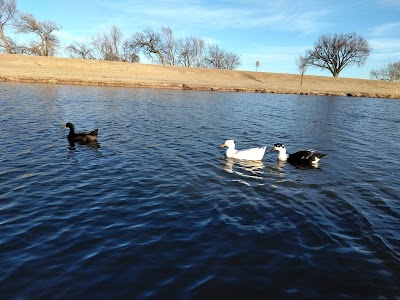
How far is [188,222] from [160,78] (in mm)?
52974

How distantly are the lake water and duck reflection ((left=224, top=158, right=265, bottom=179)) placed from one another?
0.09 meters

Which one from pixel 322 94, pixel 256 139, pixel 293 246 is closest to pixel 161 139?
pixel 256 139

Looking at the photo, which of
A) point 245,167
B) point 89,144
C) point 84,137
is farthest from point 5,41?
point 245,167

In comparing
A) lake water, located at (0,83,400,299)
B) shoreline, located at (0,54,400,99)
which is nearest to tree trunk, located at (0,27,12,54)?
shoreline, located at (0,54,400,99)

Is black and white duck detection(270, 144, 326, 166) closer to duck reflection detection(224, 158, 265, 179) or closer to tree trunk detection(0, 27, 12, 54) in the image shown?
duck reflection detection(224, 158, 265, 179)

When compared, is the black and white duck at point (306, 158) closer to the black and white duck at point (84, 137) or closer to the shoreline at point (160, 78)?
the black and white duck at point (84, 137)

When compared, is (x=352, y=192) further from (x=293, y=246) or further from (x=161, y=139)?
(x=161, y=139)

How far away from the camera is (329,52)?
9244 cm

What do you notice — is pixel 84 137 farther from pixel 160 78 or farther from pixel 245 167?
pixel 160 78

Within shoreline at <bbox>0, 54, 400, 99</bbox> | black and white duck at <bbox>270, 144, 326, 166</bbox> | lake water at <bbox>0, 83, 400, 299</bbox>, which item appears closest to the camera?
lake water at <bbox>0, 83, 400, 299</bbox>

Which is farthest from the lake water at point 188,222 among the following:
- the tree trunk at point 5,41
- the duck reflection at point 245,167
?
the tree trunk at point 5,41

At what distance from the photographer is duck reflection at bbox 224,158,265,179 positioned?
10.9 meters

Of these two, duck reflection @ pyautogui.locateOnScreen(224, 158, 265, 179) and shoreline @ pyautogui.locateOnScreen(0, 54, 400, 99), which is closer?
duck reflection @ pyautogui.locateOnScreen(224, 158, 265, 179)

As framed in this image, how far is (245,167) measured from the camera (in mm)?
11562
